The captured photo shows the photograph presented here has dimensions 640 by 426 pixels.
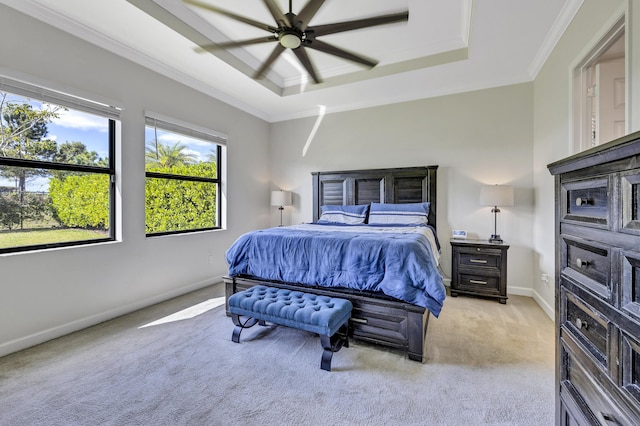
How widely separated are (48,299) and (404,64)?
14.6ft

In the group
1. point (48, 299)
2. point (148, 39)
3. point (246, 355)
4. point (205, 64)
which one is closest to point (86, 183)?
point (48, 299)

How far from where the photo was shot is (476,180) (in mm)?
3807

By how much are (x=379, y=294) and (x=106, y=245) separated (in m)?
2.71

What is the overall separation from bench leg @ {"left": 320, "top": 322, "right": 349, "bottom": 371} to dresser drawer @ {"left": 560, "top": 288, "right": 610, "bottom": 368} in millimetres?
1335

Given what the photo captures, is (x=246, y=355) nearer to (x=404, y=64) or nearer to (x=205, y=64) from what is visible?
(x=205, y=64)

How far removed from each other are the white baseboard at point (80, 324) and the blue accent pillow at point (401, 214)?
2717mm

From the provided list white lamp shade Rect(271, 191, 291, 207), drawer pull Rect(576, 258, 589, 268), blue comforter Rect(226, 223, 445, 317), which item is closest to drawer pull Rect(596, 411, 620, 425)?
drawer pull Rect(576, 258, 589, 268)

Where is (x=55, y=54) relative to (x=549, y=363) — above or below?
above

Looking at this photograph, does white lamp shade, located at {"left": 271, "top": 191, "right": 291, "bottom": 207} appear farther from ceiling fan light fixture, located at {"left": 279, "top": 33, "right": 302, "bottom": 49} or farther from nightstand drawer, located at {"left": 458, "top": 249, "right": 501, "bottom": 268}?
nightstand drawer, located at {"left": 458, "top": 249, "right": 501, "bottom": 268}

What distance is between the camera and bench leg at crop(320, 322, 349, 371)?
6.27 ft

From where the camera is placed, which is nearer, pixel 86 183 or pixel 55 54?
pixel 55 54

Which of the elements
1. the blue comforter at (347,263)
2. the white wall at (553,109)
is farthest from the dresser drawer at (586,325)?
the white wall at (553,109)

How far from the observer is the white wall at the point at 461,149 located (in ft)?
11.7

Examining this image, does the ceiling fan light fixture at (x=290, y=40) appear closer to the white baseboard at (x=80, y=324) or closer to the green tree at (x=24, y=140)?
the green tree at (x=24, y=140)
